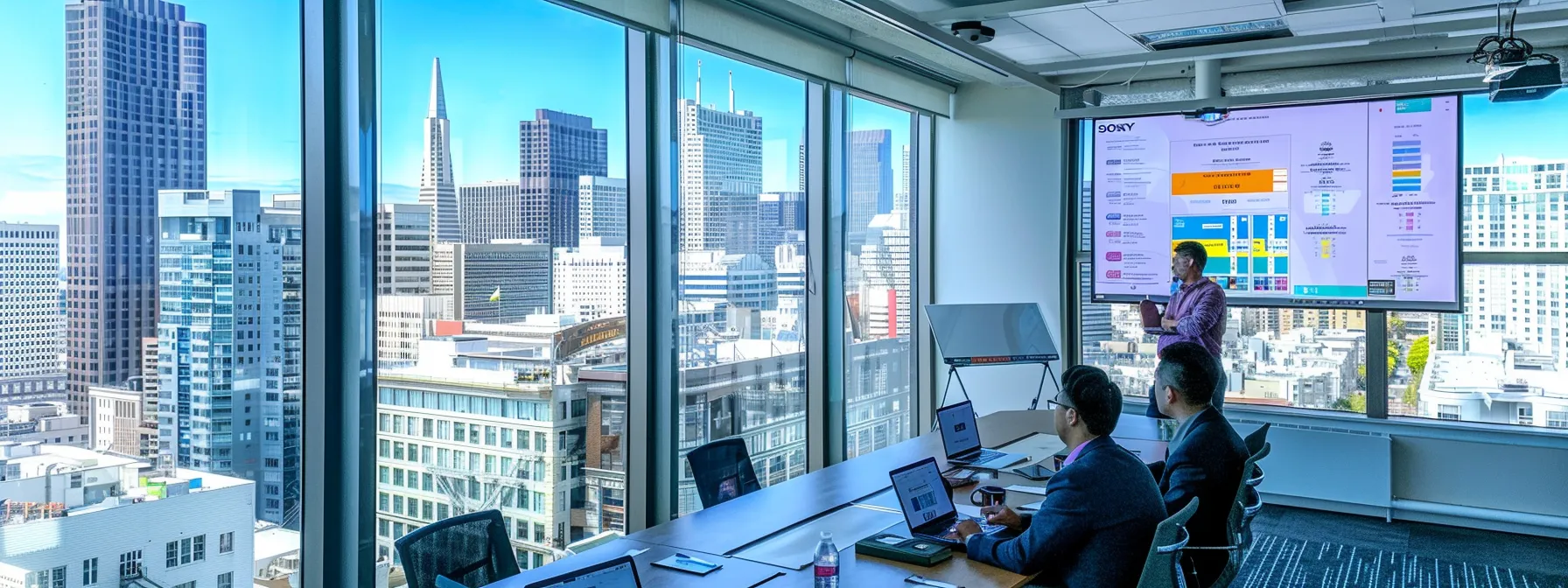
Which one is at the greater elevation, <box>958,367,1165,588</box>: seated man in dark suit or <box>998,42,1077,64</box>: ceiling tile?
<box>998,42,1077,64</box>: ceiling tile

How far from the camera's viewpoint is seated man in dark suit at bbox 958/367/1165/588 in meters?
2.69

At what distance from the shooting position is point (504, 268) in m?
4.24

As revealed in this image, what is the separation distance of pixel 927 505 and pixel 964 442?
1.27m

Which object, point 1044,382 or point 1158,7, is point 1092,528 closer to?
point 1158,7

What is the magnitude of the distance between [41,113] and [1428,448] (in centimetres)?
729

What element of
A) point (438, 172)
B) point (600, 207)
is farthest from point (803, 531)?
point (600, 207)

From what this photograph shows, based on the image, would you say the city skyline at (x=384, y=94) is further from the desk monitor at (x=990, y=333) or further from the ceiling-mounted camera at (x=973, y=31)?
the desk monitor at (x=990, y=333)

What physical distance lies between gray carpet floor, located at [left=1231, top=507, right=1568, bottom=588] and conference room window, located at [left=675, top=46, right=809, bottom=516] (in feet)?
8.70

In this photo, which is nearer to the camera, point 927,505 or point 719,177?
point 927,505

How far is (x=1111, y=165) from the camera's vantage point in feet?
23.5

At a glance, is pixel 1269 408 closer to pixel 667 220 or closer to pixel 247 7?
pixel 667 220

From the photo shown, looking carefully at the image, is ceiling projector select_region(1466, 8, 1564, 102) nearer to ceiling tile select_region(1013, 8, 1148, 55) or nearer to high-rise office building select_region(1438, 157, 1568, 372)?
ceiling tile select_region(1013, 8, 1148, 55)

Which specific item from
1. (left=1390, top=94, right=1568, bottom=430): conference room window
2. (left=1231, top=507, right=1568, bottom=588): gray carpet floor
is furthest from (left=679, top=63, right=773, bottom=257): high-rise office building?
(left=1390, top=94, right=1568, bottom=430): conference room window

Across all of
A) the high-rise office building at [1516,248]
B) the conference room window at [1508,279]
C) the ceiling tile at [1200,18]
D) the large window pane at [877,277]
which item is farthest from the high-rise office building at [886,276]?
the high-rise office building at [1516,248]
